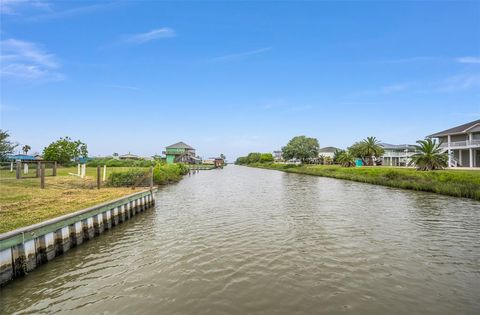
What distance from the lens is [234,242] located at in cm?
1077

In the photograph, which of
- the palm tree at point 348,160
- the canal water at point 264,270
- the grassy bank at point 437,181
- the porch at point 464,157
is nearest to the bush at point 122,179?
the canal water at point 264,270

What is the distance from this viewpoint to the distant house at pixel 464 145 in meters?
42.1

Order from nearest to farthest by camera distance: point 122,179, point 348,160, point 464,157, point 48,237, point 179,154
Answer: point 48,237 → point 122,179 → point 464,157 → point 348,160 → point 179,154

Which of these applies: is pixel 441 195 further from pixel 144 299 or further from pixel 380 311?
pixel 144 299

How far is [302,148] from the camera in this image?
310 ft

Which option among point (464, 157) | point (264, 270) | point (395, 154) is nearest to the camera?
point (264, 270)

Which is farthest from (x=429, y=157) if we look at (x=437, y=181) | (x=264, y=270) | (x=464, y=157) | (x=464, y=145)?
(x=264, y=270)

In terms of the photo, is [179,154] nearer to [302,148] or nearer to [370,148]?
[302,148]

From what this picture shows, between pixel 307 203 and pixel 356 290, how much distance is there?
1445cm

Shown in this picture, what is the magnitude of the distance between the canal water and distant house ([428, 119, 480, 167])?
3705 centimetres

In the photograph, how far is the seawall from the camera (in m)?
7.07

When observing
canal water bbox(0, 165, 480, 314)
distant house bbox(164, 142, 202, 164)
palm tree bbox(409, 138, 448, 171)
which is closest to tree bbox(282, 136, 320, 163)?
distant house bbox(164, 142, 202, 164)

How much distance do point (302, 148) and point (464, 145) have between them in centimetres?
5326

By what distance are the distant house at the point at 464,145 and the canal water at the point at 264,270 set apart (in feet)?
122
